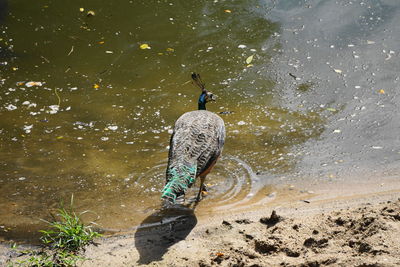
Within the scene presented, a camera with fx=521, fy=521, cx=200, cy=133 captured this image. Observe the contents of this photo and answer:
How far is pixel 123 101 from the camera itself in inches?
309

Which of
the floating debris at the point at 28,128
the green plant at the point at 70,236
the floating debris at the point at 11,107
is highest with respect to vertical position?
the floating debris at the point at 11,107

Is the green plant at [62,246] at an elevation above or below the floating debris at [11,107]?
below

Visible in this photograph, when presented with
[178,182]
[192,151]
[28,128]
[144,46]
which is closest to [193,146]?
[192,151]

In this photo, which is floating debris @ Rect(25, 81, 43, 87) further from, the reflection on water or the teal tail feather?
the teal tail feather

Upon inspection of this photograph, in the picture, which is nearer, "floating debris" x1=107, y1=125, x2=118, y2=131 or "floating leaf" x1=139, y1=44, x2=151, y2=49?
"floating debris" x1=107, y1=125, x2=118, y2=131

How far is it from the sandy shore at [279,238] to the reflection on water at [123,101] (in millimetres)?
487

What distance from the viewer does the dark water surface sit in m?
6.14

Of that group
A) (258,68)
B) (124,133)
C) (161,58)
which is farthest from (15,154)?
(258,68)

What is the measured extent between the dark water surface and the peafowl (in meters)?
0.51

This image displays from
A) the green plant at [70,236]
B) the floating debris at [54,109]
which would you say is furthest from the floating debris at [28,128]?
the green plant at [70,236]

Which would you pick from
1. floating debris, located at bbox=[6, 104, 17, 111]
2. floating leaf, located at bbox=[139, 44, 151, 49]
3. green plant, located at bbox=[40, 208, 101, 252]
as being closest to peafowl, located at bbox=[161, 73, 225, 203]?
green plant, located at bbox=[40, 208, 101, 252]

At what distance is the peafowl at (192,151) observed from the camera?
16.8ft

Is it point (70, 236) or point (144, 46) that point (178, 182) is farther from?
point (144, 46)

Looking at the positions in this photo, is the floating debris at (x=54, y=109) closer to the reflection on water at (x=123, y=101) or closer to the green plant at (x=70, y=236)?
the reflection on water at (x=123, y=101)
